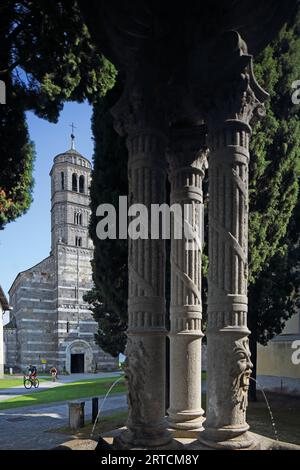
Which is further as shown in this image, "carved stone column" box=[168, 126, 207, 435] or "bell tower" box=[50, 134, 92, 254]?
"bell tower" box=[50, 134, 92, 254]

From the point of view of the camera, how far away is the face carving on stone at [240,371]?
A: 4.48 m

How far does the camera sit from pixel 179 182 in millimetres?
A: 6418

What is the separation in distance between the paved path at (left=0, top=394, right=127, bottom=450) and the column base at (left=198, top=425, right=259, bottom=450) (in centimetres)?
655

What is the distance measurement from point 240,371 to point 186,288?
185cm

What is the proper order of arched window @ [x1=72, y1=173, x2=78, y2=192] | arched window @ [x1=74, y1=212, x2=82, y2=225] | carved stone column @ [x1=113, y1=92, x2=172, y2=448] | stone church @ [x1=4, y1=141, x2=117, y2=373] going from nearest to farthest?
carved stone column @ [x1=113, y1=92, x2=172, y2=448] < stone church @ [x1=4, y1=141, x2=117, y2=373] < arched window @ [x1=74, y1=212, x2=82, y2=225] < arched window @ [x1=72, y1=173, x2=78, y2=192]

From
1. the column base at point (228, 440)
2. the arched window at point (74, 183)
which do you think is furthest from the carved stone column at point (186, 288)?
the arched window at point (74, 183)

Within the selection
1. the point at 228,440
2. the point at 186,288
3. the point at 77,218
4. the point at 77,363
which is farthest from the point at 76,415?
the point at 77,218

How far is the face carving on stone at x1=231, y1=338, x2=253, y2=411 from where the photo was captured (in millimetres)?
4477

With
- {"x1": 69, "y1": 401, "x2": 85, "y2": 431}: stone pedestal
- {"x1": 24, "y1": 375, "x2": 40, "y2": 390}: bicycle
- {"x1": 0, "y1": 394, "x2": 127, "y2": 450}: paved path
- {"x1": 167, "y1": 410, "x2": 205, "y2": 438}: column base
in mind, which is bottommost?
{"x1": 24, "y1": 375, "x2": 40, "y2": 390}: bicycle

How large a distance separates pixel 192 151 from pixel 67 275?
45.0 metres

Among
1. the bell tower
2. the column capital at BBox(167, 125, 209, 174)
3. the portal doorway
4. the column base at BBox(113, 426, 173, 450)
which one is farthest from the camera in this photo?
the bell tower

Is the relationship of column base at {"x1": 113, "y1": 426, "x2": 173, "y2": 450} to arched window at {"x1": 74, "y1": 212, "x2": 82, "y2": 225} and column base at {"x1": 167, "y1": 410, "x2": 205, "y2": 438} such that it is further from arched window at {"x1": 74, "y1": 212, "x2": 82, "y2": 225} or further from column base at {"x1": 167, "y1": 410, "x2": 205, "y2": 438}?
arched window at {"x1": 74, "y1": 212, "x2": 82, "y2": 225}

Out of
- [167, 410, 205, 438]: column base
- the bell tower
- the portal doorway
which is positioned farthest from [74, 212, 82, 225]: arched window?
[167, 410, 205, 438]: column base
